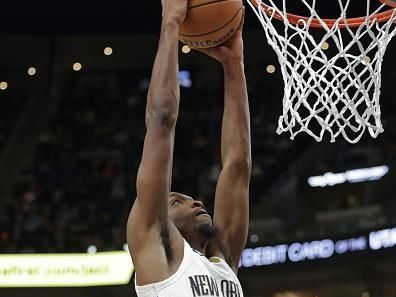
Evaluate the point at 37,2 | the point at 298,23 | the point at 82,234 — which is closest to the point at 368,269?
the point at 82,234

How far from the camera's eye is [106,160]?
1371 centimetres

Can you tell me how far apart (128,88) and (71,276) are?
559 cm

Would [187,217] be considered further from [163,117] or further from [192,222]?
[163,117]

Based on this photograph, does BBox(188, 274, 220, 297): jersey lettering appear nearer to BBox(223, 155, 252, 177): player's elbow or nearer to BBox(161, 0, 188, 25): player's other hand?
BBox(223, 155, 252, 177): player's elbow

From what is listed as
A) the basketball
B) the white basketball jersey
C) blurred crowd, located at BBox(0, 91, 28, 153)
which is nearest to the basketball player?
the white basketball jersey

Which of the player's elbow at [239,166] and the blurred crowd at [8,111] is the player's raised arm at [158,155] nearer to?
the player's elbow at [239,166]

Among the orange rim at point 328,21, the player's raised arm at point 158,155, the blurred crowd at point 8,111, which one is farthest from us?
the blurred crowd at point 8,111

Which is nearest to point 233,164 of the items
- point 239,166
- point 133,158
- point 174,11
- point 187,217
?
point 239,166

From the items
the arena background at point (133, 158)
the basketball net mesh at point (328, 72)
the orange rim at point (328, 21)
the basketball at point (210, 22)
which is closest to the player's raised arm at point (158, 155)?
the basketball at point (210, 22)

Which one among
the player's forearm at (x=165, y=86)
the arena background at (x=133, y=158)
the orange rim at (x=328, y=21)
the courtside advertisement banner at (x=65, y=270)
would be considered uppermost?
the arena background at (x=133, y=158)

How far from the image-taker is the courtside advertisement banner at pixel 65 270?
11164 mm

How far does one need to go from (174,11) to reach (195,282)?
0.87 metres

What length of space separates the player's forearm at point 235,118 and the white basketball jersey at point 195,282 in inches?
19.5

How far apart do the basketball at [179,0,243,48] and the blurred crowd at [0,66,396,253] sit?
8.24 m
